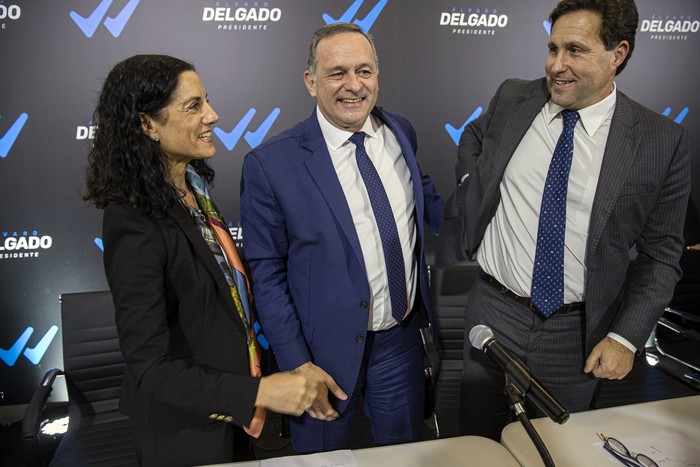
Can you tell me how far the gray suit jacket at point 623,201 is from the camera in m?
1.61

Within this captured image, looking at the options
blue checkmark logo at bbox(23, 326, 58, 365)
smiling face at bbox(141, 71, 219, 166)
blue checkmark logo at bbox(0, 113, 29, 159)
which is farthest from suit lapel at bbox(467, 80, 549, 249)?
blue checkmark logo at bbox(23, 326, 58, 365)

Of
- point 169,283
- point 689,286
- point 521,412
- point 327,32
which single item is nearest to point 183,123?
point 169,283

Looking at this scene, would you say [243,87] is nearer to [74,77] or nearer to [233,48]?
[233,48]

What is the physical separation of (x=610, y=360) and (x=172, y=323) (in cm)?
139

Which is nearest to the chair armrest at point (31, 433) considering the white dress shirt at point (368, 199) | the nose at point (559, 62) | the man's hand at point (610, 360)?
the white dress shirt at point (368, 199)

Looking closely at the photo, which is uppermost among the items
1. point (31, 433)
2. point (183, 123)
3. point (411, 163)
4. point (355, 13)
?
point (355, 13)

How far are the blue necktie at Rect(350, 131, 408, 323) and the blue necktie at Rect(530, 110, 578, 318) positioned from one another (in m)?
0.47

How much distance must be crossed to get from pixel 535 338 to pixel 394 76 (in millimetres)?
1867

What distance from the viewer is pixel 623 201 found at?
1621mm

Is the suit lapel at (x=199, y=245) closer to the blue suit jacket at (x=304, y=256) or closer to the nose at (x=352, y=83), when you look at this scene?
the blue suit jacket at (x=304, y=256)

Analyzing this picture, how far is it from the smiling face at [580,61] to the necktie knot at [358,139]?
0.65 m

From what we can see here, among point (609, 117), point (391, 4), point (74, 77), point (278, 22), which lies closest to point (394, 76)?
point (391, 4)

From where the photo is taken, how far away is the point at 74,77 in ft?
9.08

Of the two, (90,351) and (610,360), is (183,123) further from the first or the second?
(610,360)
